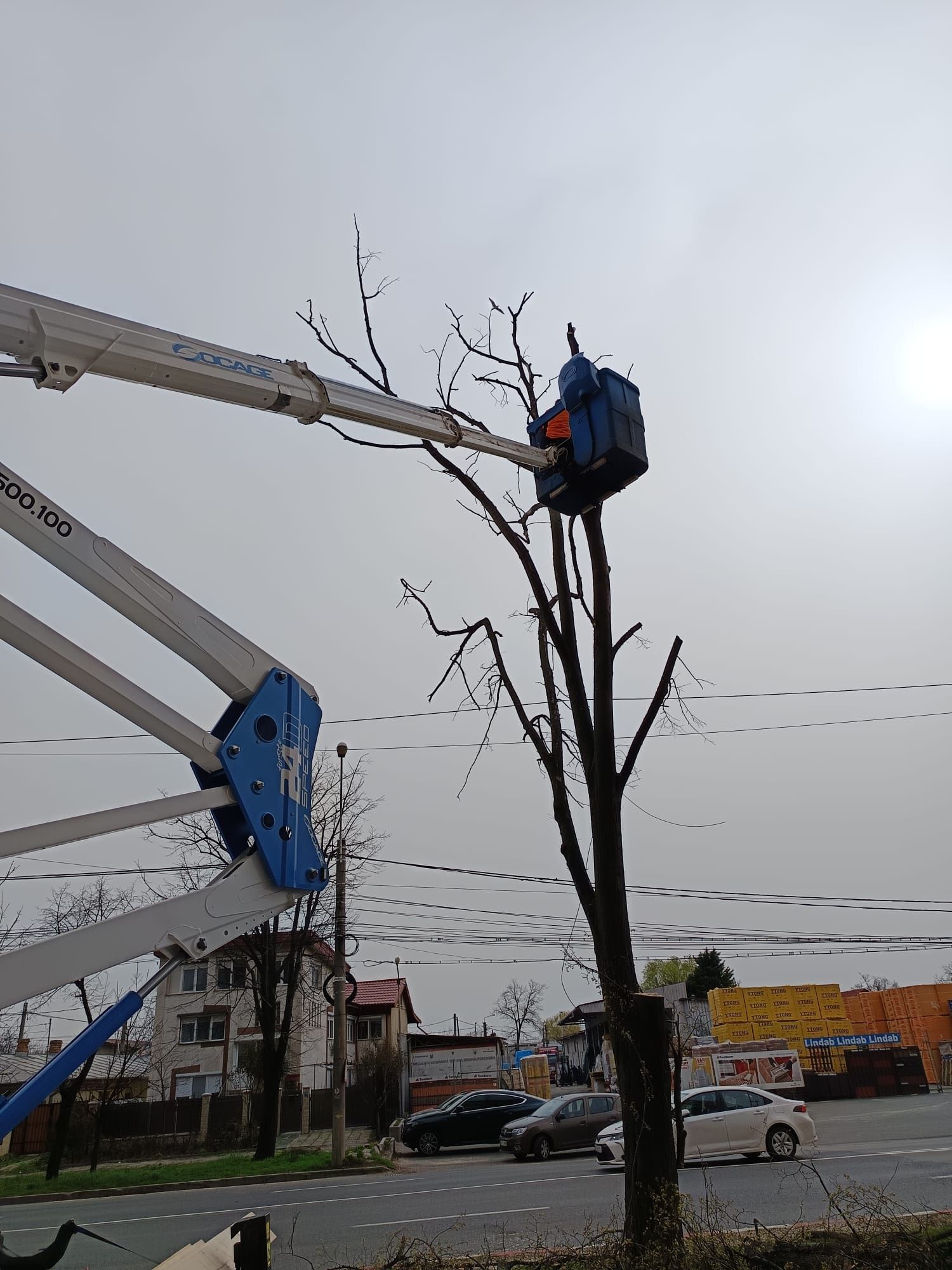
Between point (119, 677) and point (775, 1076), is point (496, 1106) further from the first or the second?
point (119, 677)

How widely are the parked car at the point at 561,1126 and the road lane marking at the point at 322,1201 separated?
430 centimetres

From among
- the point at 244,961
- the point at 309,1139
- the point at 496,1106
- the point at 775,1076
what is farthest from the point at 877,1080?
the point at 244,961

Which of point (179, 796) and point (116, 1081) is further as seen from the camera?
point (116, 1081)

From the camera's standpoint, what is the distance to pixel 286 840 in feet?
14.8

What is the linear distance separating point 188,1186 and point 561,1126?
776 centimetres

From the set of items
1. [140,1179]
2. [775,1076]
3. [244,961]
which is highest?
[244,961]

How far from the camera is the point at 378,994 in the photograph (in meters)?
45.1

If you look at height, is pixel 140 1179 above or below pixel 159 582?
below

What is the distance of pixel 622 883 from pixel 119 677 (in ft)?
14.0

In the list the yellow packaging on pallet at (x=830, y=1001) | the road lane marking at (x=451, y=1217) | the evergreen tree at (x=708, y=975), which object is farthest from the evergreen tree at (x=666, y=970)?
the road lane marking at (x=451, y=1217)

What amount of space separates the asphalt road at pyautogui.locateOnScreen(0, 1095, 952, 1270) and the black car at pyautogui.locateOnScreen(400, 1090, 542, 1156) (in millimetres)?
3969

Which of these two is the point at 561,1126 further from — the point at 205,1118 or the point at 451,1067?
the point at 451,1067

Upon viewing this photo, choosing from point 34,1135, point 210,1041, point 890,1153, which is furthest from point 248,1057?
point 890,1153

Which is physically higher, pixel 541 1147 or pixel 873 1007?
pixel 873 1007
